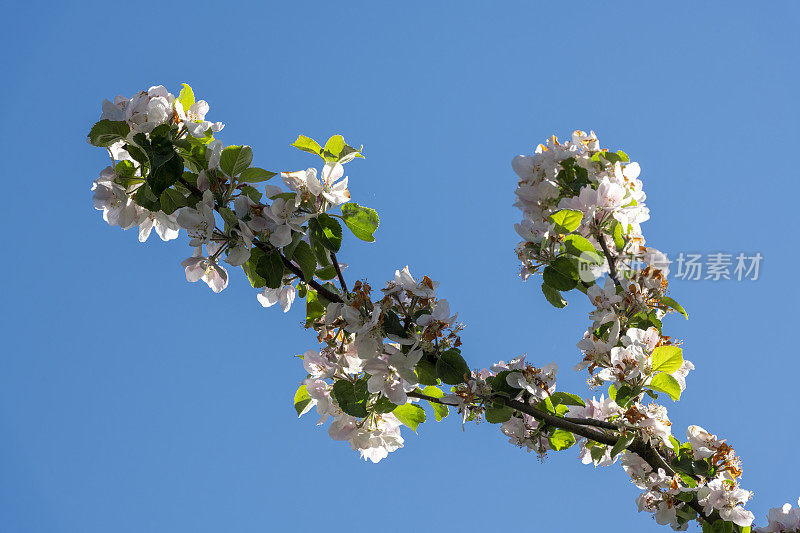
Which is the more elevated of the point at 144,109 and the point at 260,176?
the point at 144,109

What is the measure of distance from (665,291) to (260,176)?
1496 mm

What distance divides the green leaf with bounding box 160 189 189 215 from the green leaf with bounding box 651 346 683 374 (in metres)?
1.76

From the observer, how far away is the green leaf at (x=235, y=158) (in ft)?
7.69

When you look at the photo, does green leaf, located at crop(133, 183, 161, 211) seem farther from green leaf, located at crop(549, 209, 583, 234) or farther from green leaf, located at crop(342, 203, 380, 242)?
green leaf, located at crop(549, 209, 583, 234)

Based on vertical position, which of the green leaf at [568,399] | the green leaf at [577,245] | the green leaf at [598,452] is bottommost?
the green leaf at [598,452]

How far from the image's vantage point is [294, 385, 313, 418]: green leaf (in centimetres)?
273

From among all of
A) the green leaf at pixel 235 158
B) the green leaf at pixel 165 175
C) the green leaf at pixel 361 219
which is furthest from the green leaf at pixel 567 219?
the green leaf at pixel 165 175

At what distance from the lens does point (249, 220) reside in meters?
2.32

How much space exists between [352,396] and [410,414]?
1.21 ft

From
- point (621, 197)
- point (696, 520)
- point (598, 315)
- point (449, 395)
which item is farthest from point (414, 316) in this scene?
point (696, 520)

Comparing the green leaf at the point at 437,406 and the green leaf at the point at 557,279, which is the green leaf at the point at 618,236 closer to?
the green leaf at the point at 557,279

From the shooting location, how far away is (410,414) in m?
2.71

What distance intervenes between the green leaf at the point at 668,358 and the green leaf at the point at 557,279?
14.8 inches

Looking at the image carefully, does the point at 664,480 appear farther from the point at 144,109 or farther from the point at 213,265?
the point at 144,109
